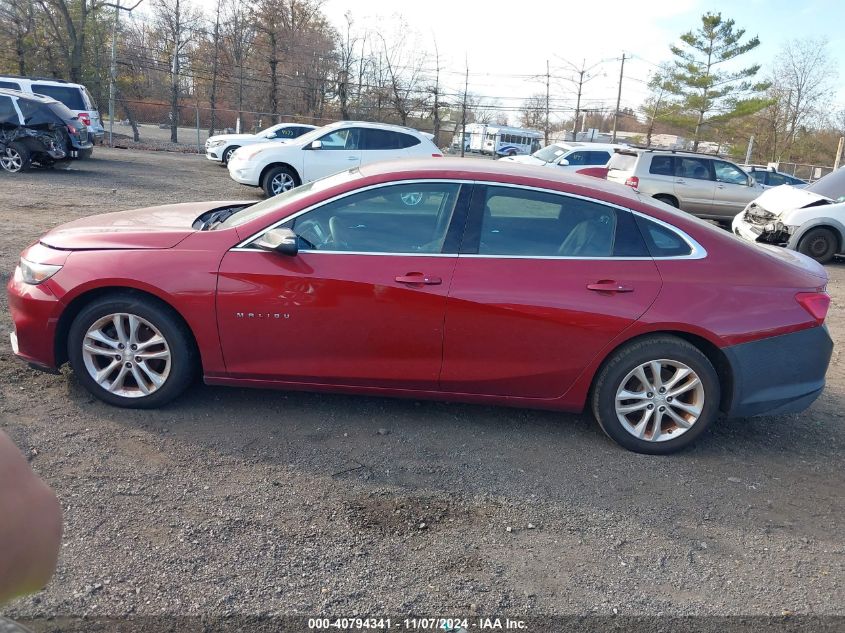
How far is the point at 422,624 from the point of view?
2.70 m

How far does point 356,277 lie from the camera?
4.04 metres

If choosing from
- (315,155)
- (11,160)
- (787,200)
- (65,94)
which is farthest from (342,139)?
(65,94)

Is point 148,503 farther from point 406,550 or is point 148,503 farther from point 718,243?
point 718,243

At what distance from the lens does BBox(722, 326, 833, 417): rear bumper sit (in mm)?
4113

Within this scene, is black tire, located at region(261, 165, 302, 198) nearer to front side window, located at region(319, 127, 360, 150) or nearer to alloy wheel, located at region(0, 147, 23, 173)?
front side window, located at region(319, 127, 360, 150)

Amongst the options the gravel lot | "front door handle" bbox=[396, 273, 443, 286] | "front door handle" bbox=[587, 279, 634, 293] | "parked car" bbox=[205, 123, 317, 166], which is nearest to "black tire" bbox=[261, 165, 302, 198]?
"parked car" bbox=[205, 123, 317, 166]

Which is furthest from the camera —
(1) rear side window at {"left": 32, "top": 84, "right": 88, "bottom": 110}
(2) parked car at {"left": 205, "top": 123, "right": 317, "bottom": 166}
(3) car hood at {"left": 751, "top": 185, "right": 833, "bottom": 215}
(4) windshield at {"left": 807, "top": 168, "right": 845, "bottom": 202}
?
(2) parked car at {"left": 205, "top": 123, "right": 317, "bottom": 166}

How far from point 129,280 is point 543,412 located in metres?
2.75

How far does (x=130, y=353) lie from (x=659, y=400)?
10.5 ft

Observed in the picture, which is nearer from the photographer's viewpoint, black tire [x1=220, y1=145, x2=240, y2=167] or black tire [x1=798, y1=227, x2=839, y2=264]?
black tire [x1=798, y1=227, x2=839, y2=264]

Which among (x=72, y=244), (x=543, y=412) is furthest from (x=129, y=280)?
(x=543, y=412)

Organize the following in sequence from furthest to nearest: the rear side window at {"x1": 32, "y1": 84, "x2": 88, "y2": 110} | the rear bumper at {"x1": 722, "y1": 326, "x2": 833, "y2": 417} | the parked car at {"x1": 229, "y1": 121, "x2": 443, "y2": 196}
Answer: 1. the rear side window at {"x1": 32, "y1": 84, "x2": 88, "y2": 110}
2. the parked car at {"x1": 229, "y1": 121, "x2": 443, "y2": 196}
3. the rear bumper at {"x1": 722, "y1": 326, "x2": 833, "y2": 417}

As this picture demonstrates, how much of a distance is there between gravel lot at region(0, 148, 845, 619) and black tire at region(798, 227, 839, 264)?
822 centimetres

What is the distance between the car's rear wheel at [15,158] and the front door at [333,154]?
639 centimetres
